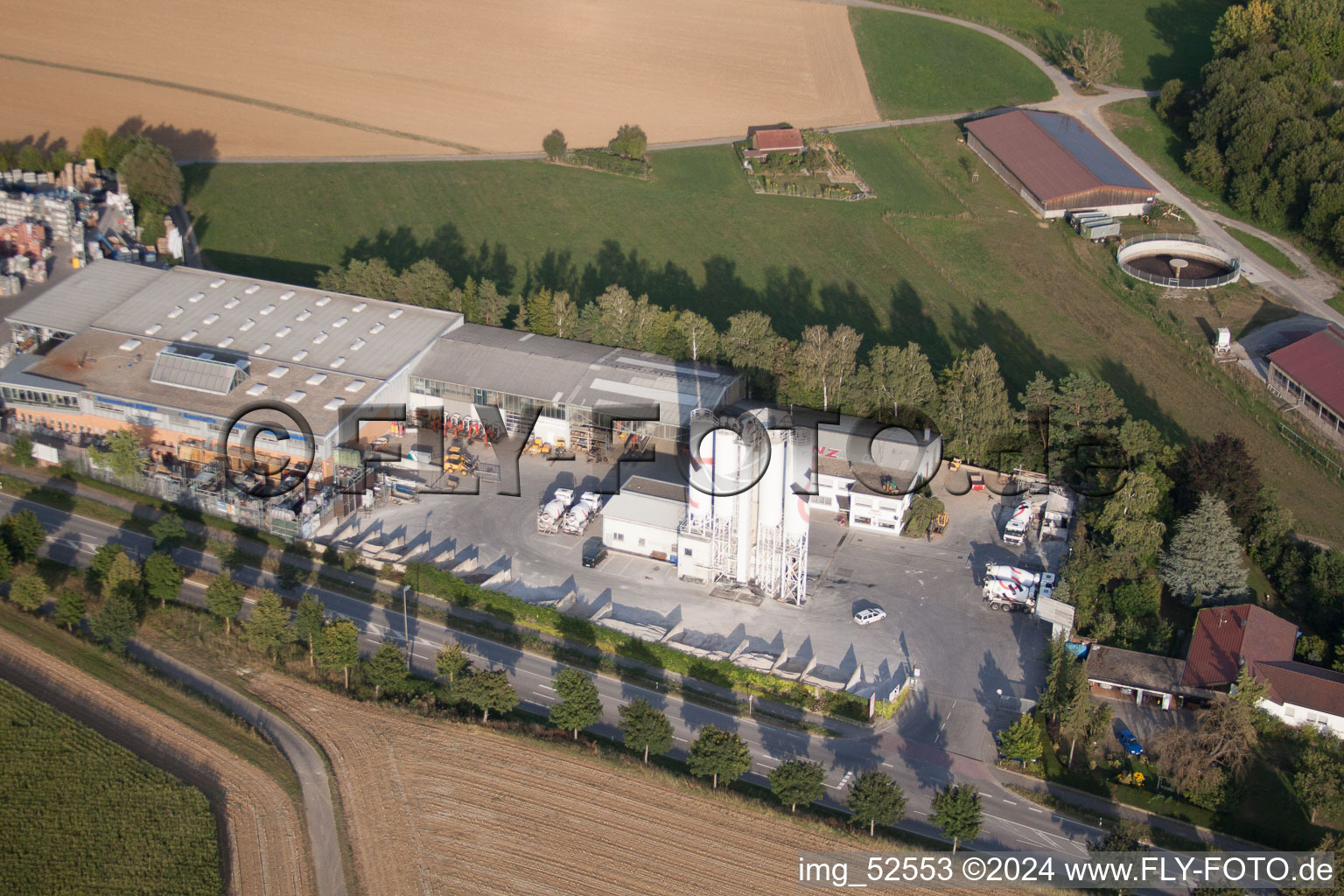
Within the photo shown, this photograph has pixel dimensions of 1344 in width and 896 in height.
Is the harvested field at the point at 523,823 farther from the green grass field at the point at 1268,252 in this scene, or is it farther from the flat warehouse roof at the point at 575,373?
A: the green grass field at the point at 1268,252

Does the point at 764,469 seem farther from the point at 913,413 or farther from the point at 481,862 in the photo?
the point at 481,862

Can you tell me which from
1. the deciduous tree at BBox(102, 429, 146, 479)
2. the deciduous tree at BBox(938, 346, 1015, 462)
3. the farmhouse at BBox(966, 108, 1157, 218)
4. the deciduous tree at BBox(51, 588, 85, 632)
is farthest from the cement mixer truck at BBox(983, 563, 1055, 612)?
the farmhouse at BBox(966, 108, 1157, 218)

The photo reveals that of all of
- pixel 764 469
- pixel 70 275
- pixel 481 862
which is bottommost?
pixel 481 862

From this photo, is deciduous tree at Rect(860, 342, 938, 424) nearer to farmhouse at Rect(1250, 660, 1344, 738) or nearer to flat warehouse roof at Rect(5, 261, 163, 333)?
farmhouse at Rect(1250, 660, 1344, 738)

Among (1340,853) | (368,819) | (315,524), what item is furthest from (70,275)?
(1340,853)

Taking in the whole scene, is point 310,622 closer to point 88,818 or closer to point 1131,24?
point 88,818

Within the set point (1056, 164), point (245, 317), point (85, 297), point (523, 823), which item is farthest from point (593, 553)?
point (1056, 164)
